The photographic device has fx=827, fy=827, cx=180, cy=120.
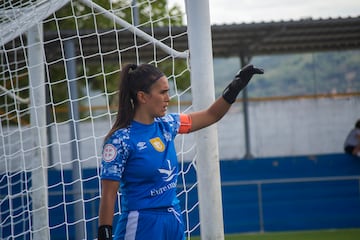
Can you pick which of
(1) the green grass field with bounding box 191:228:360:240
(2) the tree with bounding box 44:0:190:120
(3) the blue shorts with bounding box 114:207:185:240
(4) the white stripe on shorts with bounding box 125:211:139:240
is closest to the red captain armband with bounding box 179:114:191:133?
(3) the blue shorts with bounding box 114:207:185:240

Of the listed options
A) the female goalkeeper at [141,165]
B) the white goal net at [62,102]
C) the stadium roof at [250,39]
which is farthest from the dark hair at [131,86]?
the stadium roof at [250,39]

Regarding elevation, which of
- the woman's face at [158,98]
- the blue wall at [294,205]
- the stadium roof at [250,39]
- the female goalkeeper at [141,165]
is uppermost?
the stadium roof at [250,39]

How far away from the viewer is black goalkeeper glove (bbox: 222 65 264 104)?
4.73 metres

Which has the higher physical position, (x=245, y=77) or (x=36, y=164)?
(x=245, y=77)

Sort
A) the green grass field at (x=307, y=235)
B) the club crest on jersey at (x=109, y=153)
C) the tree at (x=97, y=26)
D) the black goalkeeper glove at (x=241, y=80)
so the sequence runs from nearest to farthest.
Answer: the club crest on jersey at (x=109, y=153)
the black goalkeeper glove at (x=241, y=80)
the green grass field at (x=307, y=235)
the tree at (x=97, y=26)

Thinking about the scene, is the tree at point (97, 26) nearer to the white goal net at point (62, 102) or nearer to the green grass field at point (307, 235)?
the white goal net at point (62, 102)

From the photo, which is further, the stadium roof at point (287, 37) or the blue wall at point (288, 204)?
the blue wall at point (288, 204)

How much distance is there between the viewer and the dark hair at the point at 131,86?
4582 millimetres

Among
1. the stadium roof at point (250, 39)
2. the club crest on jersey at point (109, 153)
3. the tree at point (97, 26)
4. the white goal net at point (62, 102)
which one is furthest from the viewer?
the tree at point (97, 26)

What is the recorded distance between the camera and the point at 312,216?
1400 cm

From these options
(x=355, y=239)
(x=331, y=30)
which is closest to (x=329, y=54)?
(x=331, y=30)

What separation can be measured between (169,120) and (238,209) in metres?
9.30

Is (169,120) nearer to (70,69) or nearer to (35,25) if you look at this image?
(35,25)

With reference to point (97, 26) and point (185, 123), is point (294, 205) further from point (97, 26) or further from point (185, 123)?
point (185, 123)
